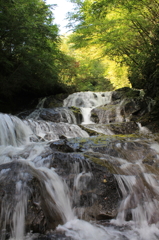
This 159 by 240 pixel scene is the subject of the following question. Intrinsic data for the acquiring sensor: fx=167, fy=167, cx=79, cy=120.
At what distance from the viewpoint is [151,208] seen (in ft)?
9.43

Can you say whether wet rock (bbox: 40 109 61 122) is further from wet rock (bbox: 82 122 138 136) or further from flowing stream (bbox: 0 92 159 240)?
flowing stream (bbox: 0 92 159 240)

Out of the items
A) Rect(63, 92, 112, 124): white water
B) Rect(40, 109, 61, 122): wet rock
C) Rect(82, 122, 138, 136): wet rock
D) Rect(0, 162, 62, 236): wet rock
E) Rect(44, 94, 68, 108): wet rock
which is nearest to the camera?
Rect(0, 162, 62, 236): wet rock

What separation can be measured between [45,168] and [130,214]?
5.99 feet

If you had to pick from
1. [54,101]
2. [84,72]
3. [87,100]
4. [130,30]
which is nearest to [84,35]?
[130,30]

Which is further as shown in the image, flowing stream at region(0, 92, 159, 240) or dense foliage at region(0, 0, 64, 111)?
dense foliage at region(0, 0, 64, 111)

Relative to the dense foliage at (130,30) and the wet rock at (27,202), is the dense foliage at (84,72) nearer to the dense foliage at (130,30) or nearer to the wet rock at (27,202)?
the dense foliage at (130,30)

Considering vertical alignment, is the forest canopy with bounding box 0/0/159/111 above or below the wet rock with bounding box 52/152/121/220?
above

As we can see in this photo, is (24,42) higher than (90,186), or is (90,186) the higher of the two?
(24,42)

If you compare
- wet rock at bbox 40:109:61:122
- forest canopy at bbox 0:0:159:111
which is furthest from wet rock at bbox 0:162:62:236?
wet rock at bbox 40:109:61:122

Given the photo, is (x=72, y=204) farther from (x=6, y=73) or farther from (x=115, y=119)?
(x=6, y=73)

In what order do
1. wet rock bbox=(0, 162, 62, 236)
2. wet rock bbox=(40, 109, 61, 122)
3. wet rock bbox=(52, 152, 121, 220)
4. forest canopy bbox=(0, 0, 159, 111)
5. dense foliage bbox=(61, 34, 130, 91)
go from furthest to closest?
dense foliage bbox=(61, 34, 130, 91)
wet rock bbox=(40, 109, 61, 122)
forest canopy bbox=(0, 0, 159, 111)
wet rock bbox=(52, 152, 121, 220)
wet rock bbox=(0, 162, 62, 236)

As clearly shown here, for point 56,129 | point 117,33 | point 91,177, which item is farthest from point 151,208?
point 117,33

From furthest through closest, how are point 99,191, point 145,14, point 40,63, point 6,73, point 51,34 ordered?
point 6,73 < point 40,63 < point 51,34 < point 145,14 < point 99,191

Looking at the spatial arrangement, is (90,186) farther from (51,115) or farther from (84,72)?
(84,72)
